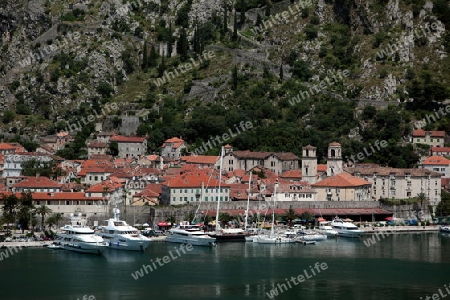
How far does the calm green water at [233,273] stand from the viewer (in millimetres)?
67000

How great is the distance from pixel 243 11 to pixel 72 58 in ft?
77.0

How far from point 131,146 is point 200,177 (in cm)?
2548

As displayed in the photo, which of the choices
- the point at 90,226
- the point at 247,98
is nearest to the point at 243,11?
the point at 247,98

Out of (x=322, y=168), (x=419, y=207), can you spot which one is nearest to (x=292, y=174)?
(x=322, y=168)

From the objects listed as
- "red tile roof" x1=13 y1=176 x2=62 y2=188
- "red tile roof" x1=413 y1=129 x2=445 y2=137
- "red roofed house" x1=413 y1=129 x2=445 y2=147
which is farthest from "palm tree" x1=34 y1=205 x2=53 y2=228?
"red tile roof" x1=413 y1=129 x2=445 y2=137

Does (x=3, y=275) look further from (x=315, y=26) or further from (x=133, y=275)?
(x=315, y=26)

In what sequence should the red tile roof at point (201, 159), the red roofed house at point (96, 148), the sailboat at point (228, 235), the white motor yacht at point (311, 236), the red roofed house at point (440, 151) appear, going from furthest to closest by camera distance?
1. the red roofed house at point (96, 148)
2. the red roofed house at point (440, 151)
3. the red tile roof at point (201, 159)
4. the white motor yacht at point (311, 236)
5. the sailboat at point (228, 235)

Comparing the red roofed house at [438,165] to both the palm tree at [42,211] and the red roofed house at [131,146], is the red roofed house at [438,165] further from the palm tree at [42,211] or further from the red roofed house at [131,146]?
the palm tree at [42,211]

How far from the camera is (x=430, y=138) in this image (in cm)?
12406

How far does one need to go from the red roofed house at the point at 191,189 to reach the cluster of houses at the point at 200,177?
88 millimetres

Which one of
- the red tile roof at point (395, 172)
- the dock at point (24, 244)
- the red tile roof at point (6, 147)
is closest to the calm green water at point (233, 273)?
the dock at point (24, 244)

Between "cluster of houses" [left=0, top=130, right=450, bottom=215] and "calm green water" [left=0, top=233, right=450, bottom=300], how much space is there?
37.2 feet

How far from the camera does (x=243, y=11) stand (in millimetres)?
149500

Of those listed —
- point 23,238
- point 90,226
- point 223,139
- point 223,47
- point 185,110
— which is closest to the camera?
point 23,238
